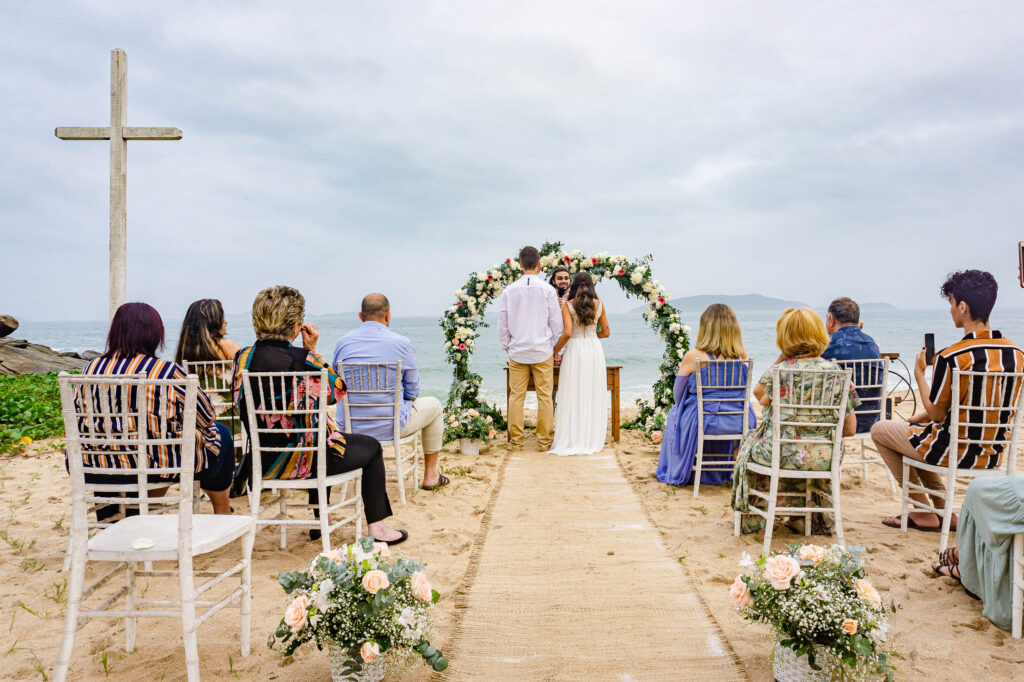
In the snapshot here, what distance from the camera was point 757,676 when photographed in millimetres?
2406

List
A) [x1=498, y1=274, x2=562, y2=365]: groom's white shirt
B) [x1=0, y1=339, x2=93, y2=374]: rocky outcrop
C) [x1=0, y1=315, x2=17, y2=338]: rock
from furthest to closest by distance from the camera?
[x1=0, y1=315, x2=17, y2=338]: rock, [x1=0, y1=339, x2=93, y2=374]: rocky outcrop, [x1=498, y1=274, x2=562, y2=365]: groom's white shirt

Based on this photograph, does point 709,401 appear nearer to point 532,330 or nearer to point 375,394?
point 532,330

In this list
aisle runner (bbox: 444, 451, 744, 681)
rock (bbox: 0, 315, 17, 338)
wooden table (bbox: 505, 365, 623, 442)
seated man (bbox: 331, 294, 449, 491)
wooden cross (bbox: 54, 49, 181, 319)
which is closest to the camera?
aisle runner (bbox: 444, 451, 744, 681)

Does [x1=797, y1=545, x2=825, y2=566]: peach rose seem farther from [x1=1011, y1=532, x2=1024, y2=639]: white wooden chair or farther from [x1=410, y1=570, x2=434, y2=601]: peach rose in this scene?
[x1=410, y1=570, x2=434, y2=601]: peach rose

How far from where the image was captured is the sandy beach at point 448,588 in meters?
2.50

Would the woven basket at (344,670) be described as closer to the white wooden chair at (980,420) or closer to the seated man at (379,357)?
the seated man at (379,357)

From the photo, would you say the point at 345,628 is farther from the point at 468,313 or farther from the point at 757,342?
the point at 757,342

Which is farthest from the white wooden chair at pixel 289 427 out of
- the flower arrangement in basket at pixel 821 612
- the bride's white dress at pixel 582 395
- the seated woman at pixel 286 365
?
the bride's white dress at pixel 582 395

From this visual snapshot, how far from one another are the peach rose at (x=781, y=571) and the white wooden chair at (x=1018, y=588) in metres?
1.15

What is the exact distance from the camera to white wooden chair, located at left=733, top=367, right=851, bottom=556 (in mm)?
3648

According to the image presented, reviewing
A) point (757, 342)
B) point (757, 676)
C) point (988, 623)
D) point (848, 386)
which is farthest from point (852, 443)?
point (757, 342)

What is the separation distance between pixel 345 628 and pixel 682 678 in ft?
4.21

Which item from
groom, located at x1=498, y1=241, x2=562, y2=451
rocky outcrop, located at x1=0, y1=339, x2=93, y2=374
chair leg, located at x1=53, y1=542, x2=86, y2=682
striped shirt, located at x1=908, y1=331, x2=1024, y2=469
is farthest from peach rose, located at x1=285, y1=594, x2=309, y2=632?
rocky outcrop, located at x1=0, y1=339, x2=93, y2=374

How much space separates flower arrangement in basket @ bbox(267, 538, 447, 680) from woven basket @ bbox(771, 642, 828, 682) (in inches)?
48.7
